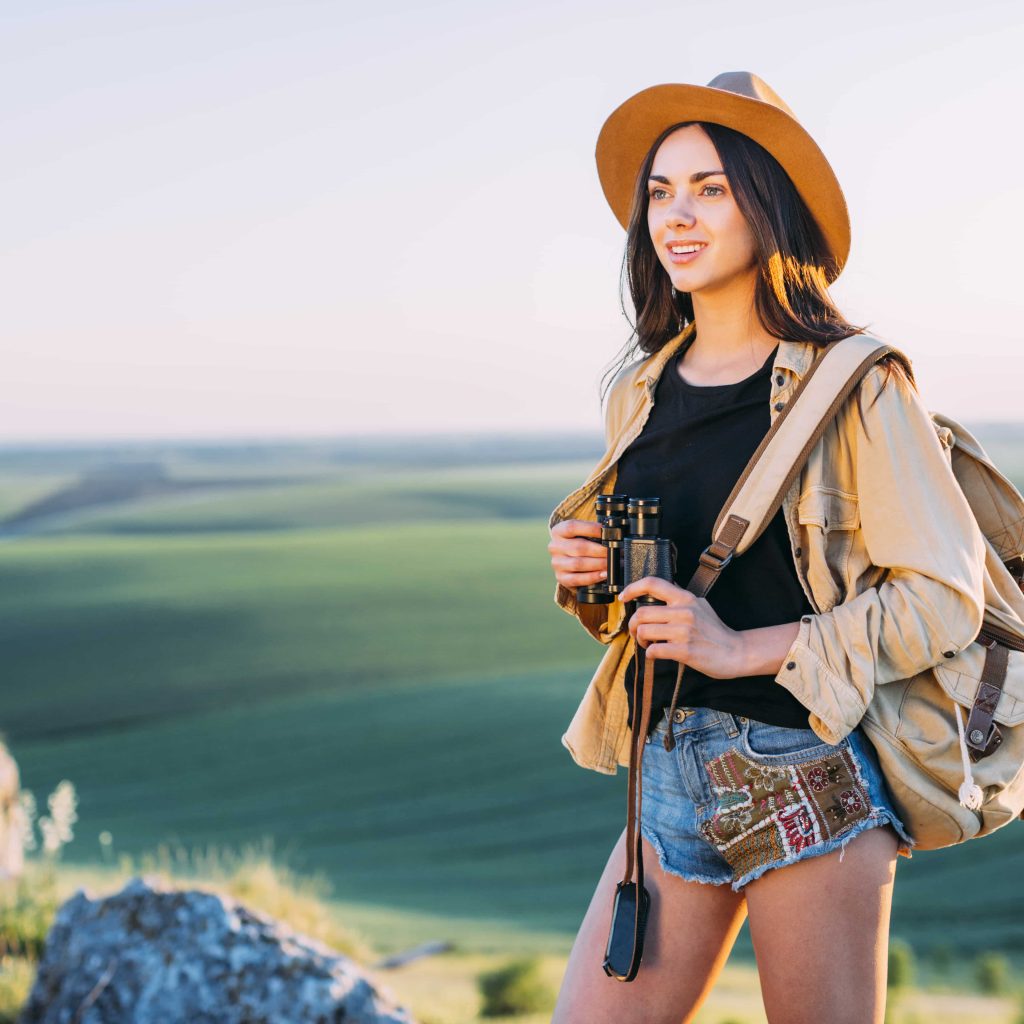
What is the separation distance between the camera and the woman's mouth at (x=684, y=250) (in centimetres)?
227

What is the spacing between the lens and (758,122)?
2242 mm

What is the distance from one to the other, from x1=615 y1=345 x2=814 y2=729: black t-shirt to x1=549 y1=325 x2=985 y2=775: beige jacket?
58 millimetres

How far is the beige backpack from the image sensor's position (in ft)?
6.64

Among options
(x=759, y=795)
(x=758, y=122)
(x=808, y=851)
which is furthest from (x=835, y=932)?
(x=758, y=122)

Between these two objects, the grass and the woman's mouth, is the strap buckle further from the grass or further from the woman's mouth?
the grass

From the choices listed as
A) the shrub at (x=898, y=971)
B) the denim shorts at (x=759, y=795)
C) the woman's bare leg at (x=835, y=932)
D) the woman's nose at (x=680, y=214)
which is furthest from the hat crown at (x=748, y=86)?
the shrub at (x=898, y=971)

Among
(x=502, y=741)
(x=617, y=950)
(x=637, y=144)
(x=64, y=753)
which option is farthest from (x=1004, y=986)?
(x=64, y=753)

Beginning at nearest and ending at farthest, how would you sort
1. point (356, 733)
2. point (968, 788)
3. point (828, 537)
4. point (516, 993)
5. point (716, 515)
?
point (968, 788) → point (828, 537) → point (716, 515) → point (516, 993) → point (356, 733)

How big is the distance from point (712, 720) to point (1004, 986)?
13.5ft

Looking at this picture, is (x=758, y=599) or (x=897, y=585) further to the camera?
(x=758, y=599)

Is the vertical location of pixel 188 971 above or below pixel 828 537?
below

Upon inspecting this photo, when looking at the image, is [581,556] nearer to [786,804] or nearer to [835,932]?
[786,804]

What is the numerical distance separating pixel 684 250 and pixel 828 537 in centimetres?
56

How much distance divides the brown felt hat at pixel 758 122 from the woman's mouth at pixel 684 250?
21cm
